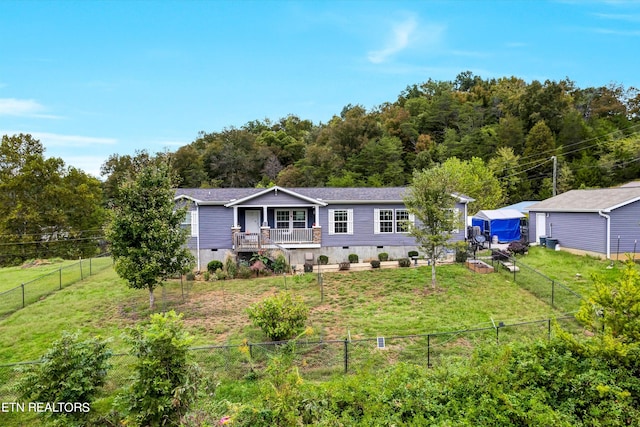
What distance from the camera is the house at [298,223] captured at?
60.3 ft

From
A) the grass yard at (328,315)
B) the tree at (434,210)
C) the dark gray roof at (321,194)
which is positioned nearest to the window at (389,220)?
the dark gray roof at (321,194)

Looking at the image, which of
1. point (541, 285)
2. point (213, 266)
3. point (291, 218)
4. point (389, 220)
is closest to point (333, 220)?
point (291, 218)

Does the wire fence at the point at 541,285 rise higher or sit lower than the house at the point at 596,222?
lower

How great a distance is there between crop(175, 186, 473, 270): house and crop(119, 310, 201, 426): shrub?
517 inches

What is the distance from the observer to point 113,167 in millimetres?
42812

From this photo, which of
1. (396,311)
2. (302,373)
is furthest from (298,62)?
(302,373)

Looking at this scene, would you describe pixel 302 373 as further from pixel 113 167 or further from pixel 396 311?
pixel 113 167

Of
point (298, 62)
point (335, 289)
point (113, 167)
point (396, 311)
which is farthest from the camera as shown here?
point (113, 167)

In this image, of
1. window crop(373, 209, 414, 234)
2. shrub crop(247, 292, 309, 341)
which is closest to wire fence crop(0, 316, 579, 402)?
shrub crop(247, 292, 309, 341)

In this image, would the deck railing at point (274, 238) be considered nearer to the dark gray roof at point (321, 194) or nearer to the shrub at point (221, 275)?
the shrub at point (221, 275)

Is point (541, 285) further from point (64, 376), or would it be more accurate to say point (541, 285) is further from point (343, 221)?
point (64, 376)

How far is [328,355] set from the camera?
8117 mm

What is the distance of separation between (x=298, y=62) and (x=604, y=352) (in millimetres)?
28452

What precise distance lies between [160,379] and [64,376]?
63.4 inches
